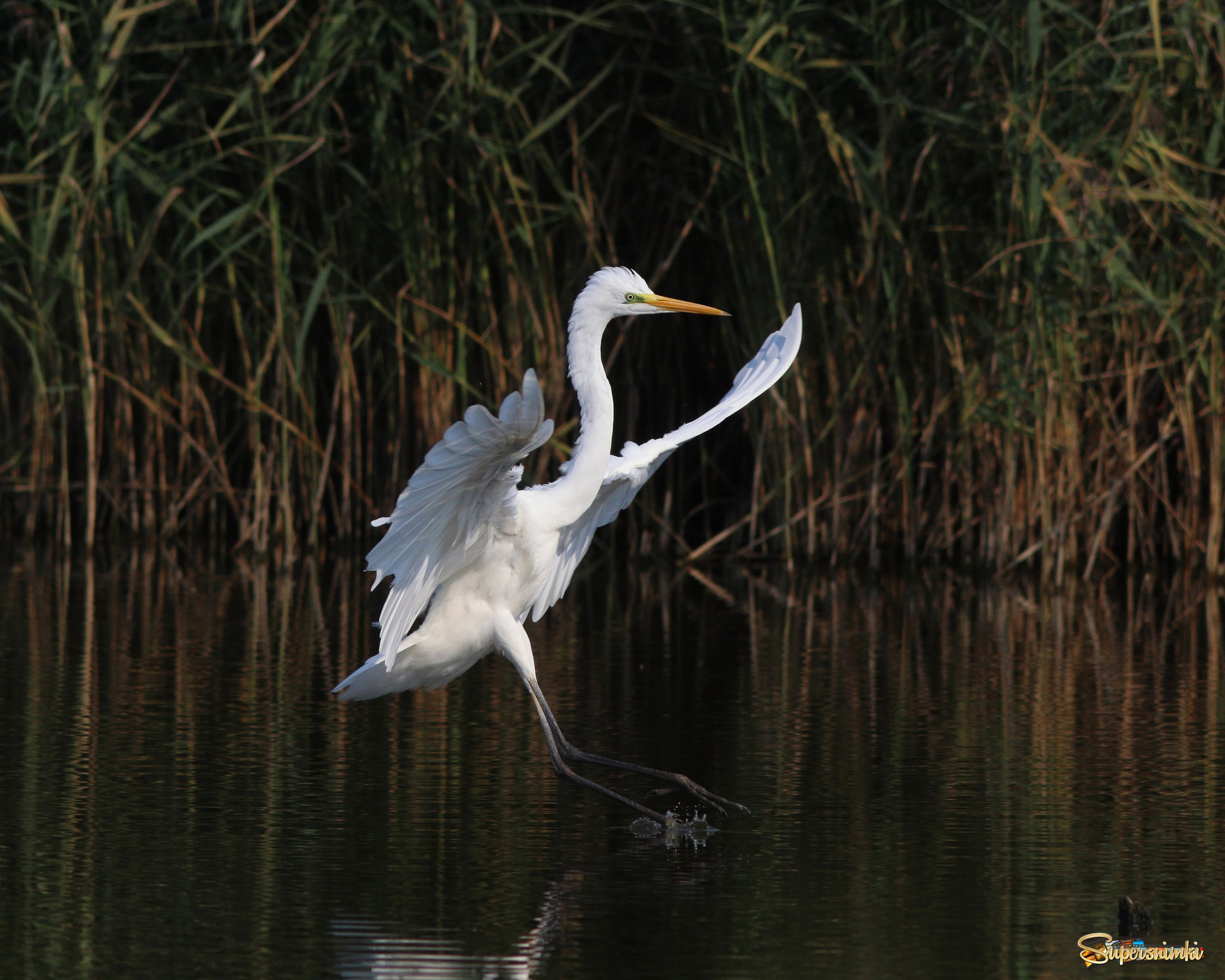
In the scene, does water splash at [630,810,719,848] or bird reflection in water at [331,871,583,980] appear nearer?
bird reflection in water at [331,871,583,980]

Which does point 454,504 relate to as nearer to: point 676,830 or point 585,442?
point 585,442

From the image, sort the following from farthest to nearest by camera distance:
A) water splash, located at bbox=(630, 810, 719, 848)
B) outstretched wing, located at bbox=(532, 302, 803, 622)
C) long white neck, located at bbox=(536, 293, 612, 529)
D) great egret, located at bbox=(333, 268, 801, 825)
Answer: outstretched wing, located at bbox=(532, 302, 803, 622) < long white neck, located at bbox=(536, 293, 612, 529) < great egret, located at bbox=(333, 268, 801, 825) < water splash, located at bbox=(630, 810, 719, 848)

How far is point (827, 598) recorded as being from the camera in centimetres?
901

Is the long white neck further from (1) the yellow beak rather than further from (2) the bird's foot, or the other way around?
(2) the bird's foot

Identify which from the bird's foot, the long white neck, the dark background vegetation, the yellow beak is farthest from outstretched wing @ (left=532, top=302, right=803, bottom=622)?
the dark background vegetation

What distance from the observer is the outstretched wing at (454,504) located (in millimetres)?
4355

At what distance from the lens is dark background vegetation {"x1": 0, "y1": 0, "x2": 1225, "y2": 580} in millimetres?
8891

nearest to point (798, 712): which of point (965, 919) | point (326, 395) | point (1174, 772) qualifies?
point (1174, 772)

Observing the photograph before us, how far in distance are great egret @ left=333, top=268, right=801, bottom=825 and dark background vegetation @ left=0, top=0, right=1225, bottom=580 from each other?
348cm

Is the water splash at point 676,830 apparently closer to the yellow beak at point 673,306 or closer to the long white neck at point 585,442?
the long white neck at point 585,442

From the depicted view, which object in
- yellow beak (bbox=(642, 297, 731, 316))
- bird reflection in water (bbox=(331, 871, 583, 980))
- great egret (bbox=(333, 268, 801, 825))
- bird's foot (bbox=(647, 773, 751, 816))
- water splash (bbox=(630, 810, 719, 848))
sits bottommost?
bird reflection in water (bbox=(331, 871, 583, 980))

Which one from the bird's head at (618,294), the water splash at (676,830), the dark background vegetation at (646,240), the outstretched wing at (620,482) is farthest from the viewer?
the dark background vegetation at (646,240)

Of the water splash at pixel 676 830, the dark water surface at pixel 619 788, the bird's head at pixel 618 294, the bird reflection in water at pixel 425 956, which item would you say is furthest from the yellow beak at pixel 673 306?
the bird reflection in water at pixel 425 956

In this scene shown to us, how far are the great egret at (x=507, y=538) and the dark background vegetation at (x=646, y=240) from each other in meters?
3.48
